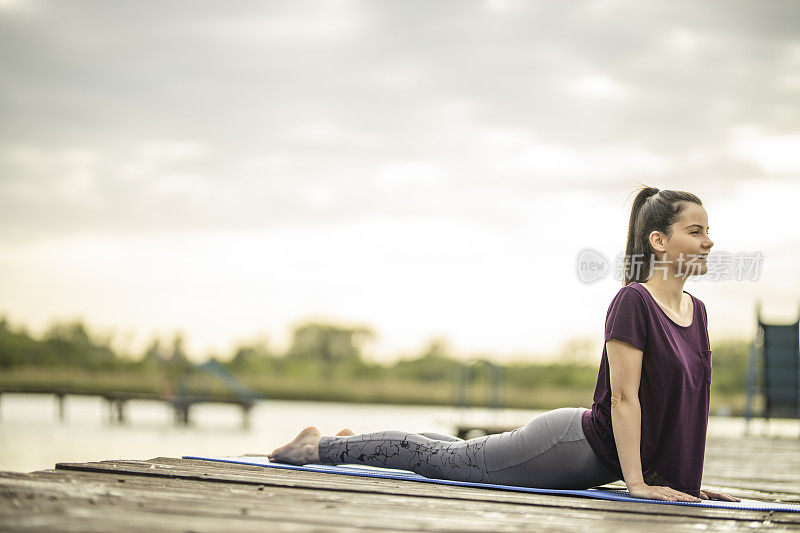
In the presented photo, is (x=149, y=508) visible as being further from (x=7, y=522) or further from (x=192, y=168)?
(x=192, y=168)

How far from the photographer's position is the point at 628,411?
7.82 feet

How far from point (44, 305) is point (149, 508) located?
3794 cm

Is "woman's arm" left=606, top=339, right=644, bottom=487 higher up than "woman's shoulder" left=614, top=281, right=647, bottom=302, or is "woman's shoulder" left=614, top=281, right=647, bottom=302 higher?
"woman's shoulder" left=614, top=281, right=647, bottom=302

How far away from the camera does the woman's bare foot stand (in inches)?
117

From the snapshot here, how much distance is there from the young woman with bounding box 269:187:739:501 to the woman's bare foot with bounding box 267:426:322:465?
1.50ft

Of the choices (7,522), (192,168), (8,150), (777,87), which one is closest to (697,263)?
(7,522)

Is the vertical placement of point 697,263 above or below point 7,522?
above

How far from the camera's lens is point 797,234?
517 inches

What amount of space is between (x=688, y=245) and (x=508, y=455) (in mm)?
843

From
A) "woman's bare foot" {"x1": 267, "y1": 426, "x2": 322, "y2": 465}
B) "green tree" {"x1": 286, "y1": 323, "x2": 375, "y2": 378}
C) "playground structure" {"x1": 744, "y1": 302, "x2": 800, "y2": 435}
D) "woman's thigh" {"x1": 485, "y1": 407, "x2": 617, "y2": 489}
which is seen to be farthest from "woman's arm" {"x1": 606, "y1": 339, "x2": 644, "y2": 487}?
"green tree" {"x1": 286, "y1": 323, "x2": 375, "y2": 378}

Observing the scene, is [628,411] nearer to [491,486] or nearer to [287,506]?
[491,486]

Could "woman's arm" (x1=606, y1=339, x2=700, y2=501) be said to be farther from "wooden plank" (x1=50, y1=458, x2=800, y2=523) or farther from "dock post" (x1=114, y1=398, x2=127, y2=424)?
"dock post" (x1=114, y1=398, x2=127, y2=424)

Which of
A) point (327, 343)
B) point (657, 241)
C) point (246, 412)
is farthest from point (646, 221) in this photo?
point (327, 343)

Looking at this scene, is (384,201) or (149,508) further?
(384,201)
